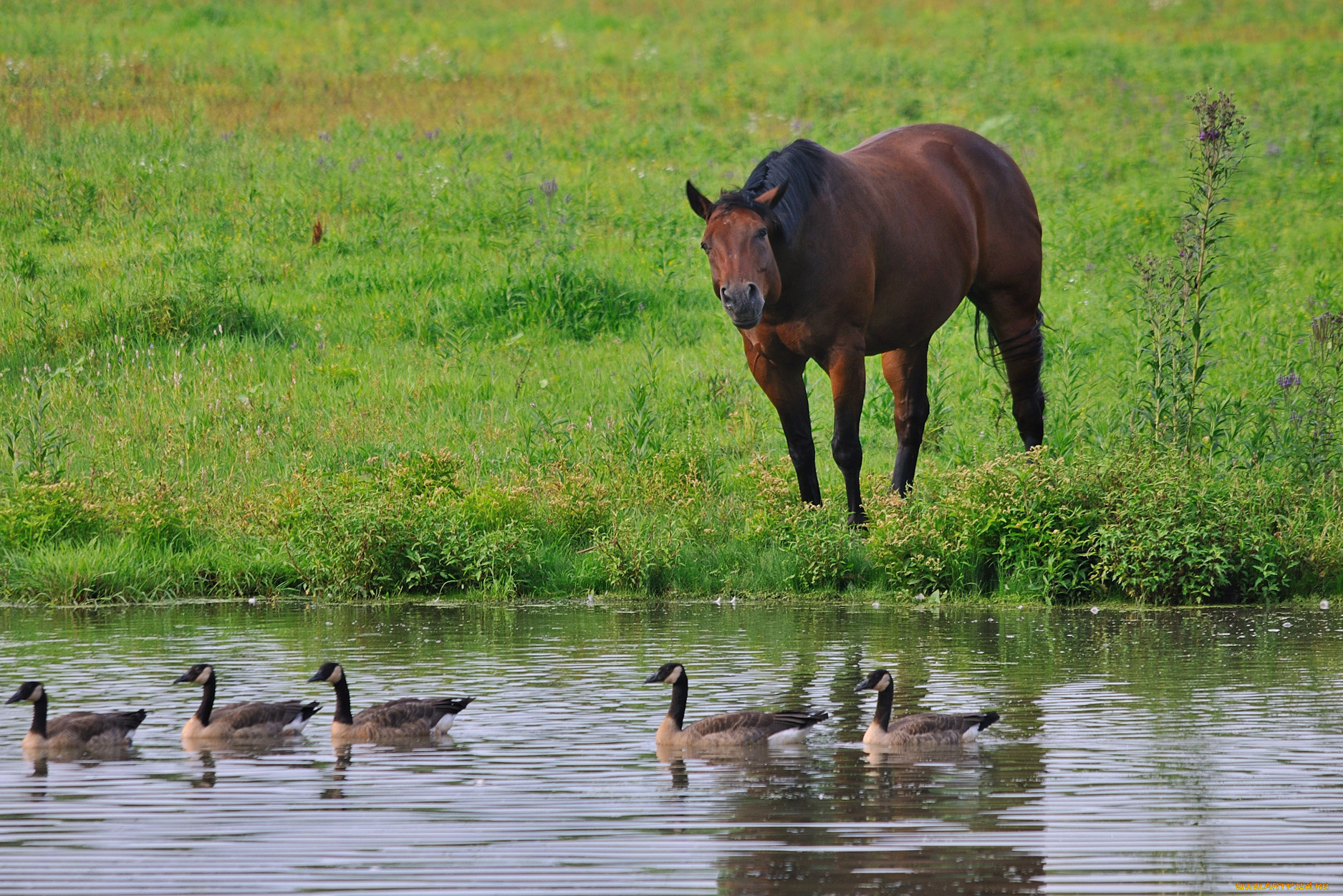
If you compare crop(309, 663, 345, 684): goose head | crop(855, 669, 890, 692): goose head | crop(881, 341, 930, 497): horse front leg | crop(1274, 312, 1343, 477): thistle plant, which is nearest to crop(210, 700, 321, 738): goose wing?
crop(309, 663, 345, 684): goose head

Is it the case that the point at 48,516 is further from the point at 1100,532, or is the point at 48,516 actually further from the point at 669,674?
the point at 1100,532

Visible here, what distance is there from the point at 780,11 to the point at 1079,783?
37.3 meters

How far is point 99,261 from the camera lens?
18.4m

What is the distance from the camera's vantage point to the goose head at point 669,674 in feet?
24.2

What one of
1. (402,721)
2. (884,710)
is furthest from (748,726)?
(402,721)

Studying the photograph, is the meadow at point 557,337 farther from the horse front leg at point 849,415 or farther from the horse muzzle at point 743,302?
the horse muzzle at point 743,302

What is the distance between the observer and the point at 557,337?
1725cm

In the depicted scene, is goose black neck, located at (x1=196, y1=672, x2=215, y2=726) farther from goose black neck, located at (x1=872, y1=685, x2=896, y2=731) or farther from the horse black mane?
the horse black mane

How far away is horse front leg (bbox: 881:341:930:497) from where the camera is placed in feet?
41.9

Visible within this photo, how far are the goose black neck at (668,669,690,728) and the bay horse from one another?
11.7 feet

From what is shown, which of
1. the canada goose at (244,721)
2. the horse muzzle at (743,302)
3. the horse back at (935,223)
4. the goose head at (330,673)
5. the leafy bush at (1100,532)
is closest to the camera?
the canada goose at (244,721)

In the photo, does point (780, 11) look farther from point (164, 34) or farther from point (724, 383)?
point (724, 383)

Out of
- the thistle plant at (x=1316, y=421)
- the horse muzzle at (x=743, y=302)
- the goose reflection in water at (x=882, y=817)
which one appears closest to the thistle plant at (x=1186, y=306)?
the thistle plant at (x=1316, y=421)

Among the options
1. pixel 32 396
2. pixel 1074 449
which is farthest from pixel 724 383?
pixel 32 396
